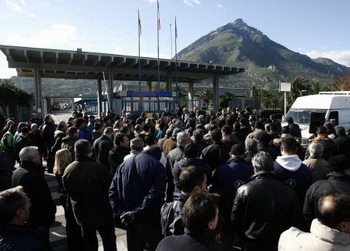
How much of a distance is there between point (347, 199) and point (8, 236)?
7.90 ft

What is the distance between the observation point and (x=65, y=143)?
6.60 meters

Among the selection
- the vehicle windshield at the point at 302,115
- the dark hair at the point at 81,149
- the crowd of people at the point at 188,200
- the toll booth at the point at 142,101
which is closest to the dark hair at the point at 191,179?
the crowd of people at the point at 188,200

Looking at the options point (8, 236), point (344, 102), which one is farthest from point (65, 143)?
point (344, 102)

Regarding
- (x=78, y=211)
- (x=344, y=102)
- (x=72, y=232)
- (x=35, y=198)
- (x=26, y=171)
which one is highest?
(x=344, y=102)

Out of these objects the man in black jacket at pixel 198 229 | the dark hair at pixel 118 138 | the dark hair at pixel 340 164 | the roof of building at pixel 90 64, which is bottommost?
the man in black jacket at pixel 198 229

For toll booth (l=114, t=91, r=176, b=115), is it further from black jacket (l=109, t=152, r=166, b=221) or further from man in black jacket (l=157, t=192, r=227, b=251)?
man in black jacket (l=157, t=192, r=227, b=251)

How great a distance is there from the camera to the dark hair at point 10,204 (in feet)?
→ 7.35

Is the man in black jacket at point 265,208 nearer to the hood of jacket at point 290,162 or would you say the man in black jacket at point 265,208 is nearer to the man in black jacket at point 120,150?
the hood of jacket at point 290,162

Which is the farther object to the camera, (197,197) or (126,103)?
(126,103)

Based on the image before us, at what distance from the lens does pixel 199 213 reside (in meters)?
1.93

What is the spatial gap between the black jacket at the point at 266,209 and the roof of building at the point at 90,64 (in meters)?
26.7

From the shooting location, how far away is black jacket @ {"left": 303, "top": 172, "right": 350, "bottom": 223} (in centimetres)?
319

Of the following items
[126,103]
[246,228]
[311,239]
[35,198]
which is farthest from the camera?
[126,103]

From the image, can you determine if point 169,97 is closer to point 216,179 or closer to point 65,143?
point 65,143
